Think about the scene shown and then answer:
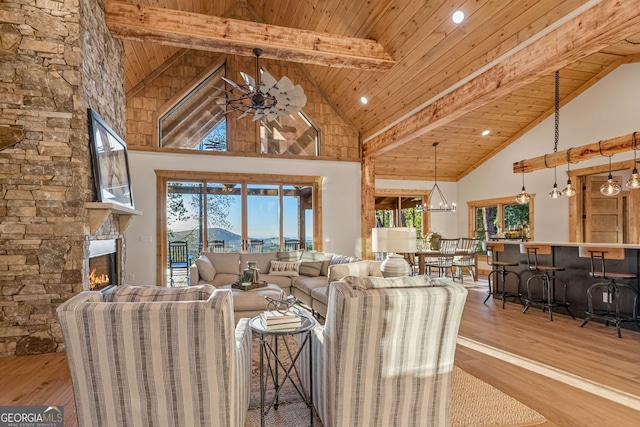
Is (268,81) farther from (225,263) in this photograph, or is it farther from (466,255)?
(466,255)

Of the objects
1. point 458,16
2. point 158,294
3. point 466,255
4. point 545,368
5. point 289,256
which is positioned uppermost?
point 458,16

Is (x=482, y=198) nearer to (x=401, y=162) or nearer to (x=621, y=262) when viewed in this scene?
(x=401, y=162)

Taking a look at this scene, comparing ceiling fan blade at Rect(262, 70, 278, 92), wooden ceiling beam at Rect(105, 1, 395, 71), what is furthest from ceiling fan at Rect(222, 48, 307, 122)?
wooden ceiling beam at Rect(105, 1, 395, 71)

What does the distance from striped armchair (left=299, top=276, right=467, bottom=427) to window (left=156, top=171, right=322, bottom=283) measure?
583 cm

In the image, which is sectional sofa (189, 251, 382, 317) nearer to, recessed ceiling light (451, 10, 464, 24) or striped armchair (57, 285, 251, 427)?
striped armchair (57, 285, 251, 427)

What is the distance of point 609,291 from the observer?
4484mm

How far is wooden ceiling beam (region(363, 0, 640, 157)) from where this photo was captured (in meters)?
3.04

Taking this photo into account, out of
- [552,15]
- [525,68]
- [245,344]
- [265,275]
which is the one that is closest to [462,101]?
[525,68]

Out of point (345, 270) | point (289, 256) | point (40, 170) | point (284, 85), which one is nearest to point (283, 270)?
point (289, 256)

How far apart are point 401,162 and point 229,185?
464cm

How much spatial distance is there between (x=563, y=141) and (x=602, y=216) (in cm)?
170

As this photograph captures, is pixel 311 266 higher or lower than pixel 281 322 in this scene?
lower

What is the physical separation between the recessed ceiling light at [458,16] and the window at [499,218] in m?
4.85

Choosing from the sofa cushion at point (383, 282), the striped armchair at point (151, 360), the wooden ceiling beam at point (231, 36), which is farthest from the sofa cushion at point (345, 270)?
the wooden ceiling beam at point (231, 36)
